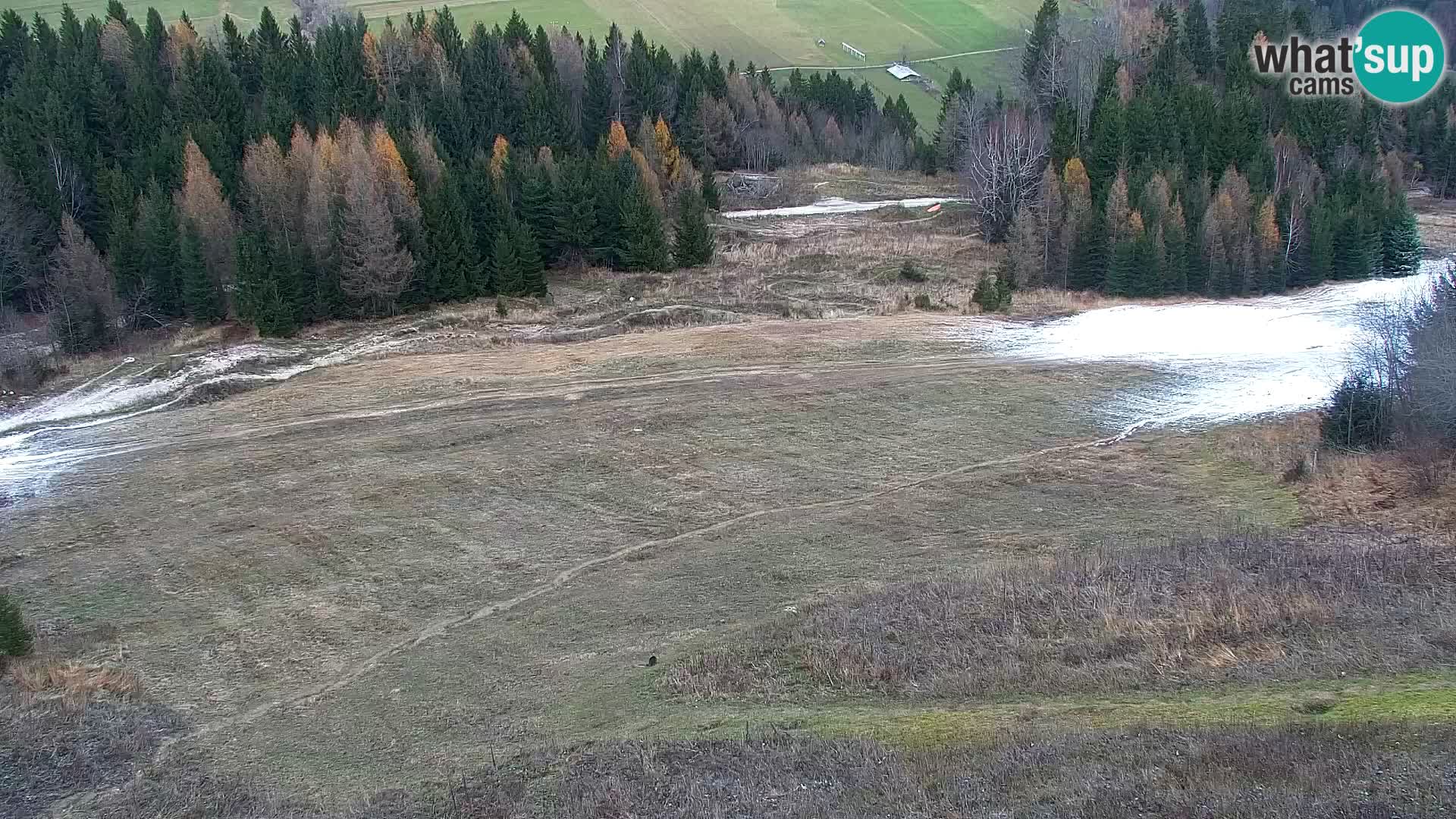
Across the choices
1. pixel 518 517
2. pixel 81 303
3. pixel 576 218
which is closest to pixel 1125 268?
pixel 576 218

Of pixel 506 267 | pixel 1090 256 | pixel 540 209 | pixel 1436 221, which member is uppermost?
pixel 540 209

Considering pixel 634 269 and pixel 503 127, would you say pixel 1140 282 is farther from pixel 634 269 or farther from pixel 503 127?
pixel 503 127

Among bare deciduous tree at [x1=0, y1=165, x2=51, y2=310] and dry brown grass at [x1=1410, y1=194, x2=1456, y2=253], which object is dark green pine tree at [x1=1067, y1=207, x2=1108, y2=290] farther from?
bare deciduous tree at [x1=0, y1=165, x2=51, y2=310]

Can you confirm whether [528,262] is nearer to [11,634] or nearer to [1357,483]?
[11,634]

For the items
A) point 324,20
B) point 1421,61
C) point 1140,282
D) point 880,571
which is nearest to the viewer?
point 880,571

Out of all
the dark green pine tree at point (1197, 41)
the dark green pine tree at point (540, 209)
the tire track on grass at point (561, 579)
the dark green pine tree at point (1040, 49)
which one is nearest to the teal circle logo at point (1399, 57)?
the dark green pine tree at point (1197, 41)

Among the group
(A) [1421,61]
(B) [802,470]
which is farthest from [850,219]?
(B) [802,470]
